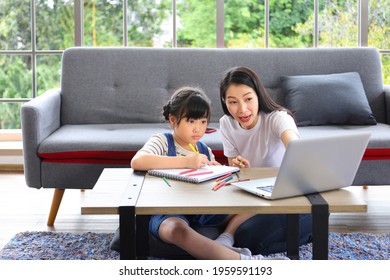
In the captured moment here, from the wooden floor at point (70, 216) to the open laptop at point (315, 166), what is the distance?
1.32 meters

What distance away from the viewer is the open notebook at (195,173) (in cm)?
233

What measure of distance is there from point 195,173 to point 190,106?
406 mm

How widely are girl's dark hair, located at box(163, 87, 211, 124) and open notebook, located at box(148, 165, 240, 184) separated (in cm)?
29

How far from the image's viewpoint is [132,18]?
501cm

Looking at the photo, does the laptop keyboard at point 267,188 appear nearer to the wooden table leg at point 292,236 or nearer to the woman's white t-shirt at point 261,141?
the wooden table leg at point 292,236

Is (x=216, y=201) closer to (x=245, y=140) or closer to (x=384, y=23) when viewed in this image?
(x=245, y=140)

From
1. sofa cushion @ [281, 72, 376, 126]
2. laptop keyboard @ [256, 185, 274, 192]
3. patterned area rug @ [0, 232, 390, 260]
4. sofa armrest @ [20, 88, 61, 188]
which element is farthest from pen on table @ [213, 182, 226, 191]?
sofa cushion @ [281, 72, 376, 126]

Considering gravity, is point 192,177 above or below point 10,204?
above

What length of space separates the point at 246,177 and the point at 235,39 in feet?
9.21

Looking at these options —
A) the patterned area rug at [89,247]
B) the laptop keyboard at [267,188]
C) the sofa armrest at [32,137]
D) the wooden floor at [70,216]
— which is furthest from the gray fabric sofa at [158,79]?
the laptop keyboard at [267,188]

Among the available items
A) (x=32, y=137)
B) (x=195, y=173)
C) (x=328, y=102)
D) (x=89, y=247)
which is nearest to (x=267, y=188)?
(x=195, y=173)

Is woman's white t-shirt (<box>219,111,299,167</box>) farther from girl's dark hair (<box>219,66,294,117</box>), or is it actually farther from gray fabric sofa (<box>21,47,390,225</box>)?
gray fabric sofa (<box>21,47,390,225</box>)

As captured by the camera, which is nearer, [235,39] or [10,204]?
[10,204]

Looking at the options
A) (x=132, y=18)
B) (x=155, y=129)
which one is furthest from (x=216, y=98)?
(x=132, y=18)
